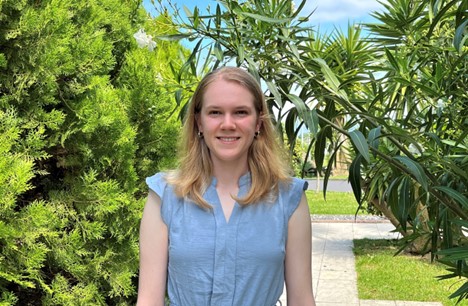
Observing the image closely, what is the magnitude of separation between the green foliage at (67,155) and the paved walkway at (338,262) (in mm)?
3200

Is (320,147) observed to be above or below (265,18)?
below

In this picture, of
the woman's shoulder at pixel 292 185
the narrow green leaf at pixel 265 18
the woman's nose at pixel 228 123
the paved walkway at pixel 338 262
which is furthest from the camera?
the paved walkway at pixel 338 262

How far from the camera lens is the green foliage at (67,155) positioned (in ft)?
6.91

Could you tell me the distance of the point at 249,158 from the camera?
1.67 metres

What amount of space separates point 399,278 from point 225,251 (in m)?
5.15

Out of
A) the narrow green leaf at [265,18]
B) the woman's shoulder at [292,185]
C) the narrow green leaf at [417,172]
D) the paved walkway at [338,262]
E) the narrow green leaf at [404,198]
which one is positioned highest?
the narrow green leaf at [265,18]

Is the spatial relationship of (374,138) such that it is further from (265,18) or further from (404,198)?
(265,18)

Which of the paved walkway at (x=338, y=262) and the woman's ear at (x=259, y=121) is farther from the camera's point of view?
the paved walkway at (x=338, y=262)

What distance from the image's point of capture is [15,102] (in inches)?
86.2

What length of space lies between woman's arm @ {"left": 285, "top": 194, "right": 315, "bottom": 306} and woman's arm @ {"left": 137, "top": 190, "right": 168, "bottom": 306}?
0.37 m

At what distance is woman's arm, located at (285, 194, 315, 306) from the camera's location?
162 centimetres

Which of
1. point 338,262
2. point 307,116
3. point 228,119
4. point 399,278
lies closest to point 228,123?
point 228,119

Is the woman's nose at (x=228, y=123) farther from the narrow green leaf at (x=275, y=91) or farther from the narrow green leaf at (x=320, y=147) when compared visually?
the narrow green leaf at (x=320, y=147)

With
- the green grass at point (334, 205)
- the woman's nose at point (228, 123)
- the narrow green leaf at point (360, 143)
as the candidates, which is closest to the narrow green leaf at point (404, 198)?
the narrow green leaf at point (360, 143)
